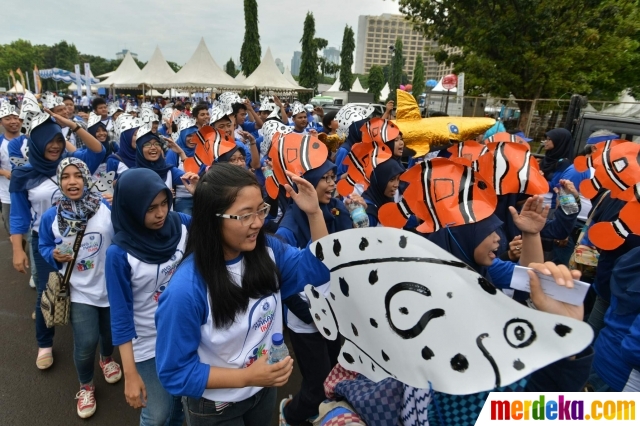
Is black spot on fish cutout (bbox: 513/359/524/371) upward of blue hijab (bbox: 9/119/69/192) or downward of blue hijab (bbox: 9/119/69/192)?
downward

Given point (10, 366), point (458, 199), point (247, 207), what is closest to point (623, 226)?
point (458, 199)

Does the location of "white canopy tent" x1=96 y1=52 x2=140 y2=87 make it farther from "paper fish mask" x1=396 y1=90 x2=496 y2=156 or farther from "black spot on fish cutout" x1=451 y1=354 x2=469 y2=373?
"black spot on fish cutout" x1=451 y1=354 x2=469 y2=373

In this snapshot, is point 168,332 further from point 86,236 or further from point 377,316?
point 86,236

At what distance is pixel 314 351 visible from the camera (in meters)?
2.45

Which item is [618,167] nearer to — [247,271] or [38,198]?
[247,271]

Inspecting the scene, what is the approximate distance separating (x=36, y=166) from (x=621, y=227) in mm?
4380

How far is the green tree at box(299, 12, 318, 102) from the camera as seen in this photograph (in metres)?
41.2

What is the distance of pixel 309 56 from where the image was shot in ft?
136

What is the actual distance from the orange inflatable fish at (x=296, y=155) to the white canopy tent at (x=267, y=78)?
2124cm

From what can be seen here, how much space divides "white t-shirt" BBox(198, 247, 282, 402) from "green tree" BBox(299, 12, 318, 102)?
41010 millimetres

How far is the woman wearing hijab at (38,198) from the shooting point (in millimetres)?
3209

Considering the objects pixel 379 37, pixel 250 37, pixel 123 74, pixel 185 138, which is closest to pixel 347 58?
pixel 250 37

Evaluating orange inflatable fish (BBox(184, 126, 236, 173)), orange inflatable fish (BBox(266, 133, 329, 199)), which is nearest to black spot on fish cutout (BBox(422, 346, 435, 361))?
orange inflatable fish (BBox(266, 133, 329, 199))

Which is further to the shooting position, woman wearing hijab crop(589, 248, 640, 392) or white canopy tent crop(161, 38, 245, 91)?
white canopy tent crop(161, 38, 245, 91)
